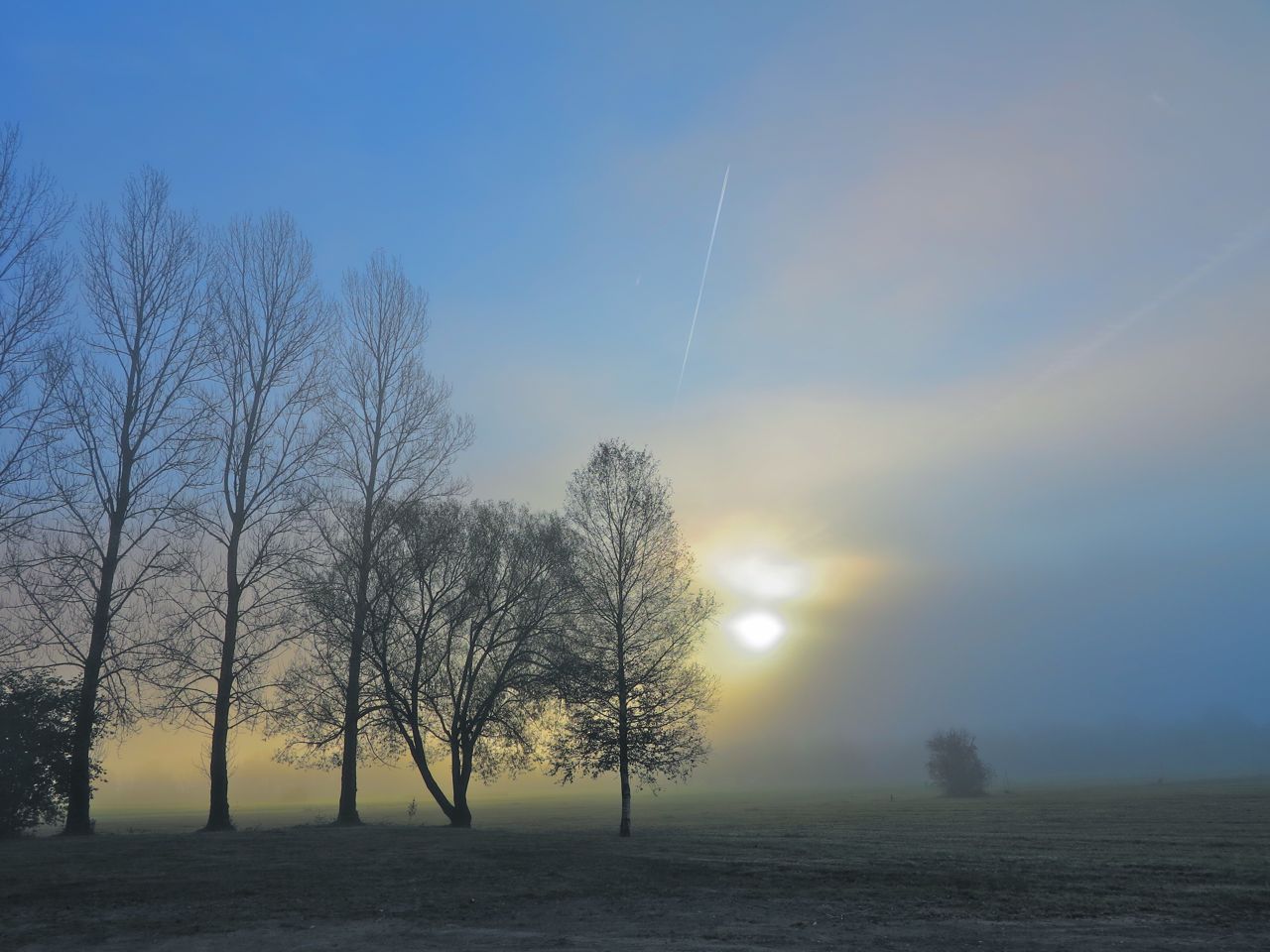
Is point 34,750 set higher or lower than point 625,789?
higher

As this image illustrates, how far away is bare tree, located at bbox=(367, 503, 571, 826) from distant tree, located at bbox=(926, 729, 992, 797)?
9590cm

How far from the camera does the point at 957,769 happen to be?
112812 mm

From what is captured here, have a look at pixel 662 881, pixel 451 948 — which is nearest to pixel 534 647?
pixel 662 881

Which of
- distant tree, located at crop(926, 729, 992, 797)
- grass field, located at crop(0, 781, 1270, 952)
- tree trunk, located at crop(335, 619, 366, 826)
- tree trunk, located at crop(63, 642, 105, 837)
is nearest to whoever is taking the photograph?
grass field, located at crop(0, 781, 1270, 952)

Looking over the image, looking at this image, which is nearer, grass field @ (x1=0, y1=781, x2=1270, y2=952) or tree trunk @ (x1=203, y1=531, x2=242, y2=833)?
grass field @ (x1=0, y1=781, x2=1270, y2=952)

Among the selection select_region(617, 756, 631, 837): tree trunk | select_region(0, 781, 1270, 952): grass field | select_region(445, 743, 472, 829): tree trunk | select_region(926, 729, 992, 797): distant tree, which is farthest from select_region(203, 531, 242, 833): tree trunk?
select_region(926, 729, 992, 797): distant tree

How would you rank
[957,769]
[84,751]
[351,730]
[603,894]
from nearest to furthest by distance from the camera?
[603,894]
[84,751]
[351,730]
[957,769]

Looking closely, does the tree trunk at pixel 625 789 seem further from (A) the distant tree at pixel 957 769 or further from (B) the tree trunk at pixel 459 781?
(A) the distant tree at pixel 957 769

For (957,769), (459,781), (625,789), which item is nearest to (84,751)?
(459,781)

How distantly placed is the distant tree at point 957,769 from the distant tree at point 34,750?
111940mm

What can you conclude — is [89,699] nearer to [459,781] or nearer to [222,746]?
[222,746]

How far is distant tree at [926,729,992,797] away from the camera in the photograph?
368 feet

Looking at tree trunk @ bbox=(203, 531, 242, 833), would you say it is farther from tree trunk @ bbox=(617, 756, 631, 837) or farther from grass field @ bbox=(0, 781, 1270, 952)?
tree trunk @ bbox=(617, 756, 631, 837)

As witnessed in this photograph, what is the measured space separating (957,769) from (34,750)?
114735 mm
